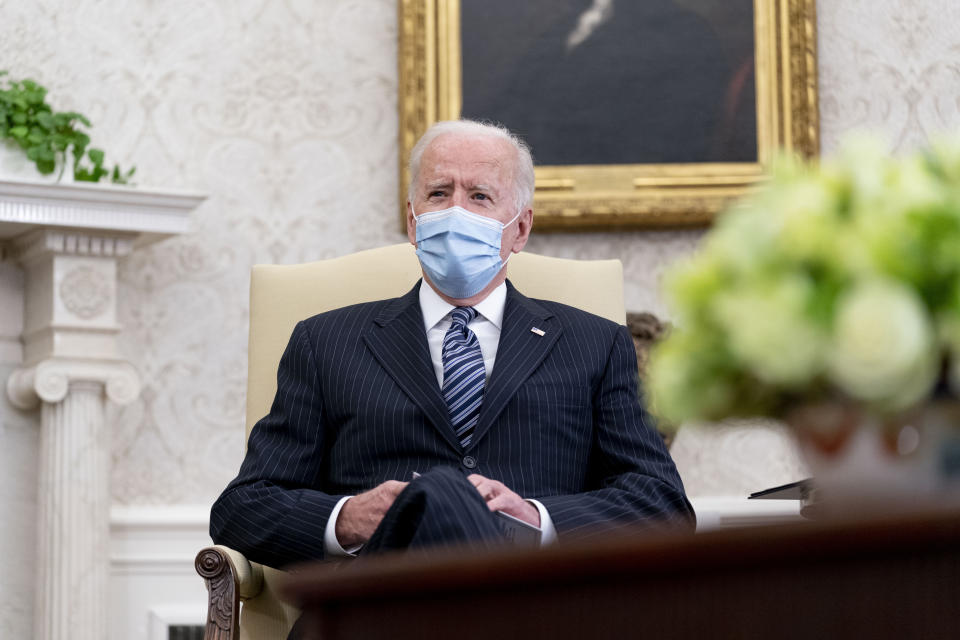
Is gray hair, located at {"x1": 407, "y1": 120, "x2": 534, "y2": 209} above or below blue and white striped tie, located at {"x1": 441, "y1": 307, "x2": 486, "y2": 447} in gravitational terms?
above

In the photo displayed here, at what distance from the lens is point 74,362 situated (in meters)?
3.05

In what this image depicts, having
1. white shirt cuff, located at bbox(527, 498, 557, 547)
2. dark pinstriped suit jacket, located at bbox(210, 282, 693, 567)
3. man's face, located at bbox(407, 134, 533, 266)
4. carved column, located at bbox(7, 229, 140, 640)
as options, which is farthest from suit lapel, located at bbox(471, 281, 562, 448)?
carved column, located at bbox(7, 229, 140, 640)

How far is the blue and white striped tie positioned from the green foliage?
123 centimetres

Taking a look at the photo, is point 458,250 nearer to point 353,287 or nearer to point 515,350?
point 515,350

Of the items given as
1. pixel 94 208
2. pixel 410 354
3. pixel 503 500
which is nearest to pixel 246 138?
pixel 94 208

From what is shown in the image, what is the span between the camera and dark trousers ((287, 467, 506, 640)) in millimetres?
1231

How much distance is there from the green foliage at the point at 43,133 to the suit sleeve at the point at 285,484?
3.68ft

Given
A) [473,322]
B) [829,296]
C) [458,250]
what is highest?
[458,250]

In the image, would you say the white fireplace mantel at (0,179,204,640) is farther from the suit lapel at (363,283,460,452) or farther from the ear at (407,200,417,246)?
the suit lapel at (363,283,460,452)

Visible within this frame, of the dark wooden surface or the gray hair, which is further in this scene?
the gray hair

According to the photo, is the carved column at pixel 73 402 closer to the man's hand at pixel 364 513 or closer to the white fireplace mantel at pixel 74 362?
the white fireplace mantel at pixel 74 362

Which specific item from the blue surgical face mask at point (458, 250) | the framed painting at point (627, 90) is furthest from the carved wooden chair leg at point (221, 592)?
the framed painting at point (627, 90)

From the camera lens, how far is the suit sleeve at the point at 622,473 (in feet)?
6.30

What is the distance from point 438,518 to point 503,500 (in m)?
0.59
